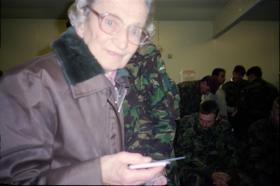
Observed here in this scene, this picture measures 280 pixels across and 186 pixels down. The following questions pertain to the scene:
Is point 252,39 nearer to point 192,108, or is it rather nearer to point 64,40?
point 192,108

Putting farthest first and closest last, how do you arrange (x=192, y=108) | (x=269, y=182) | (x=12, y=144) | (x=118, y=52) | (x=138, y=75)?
(x=192, y=108)
(x=269, y=182)
(x=138, y=75)
(x=118, y=52)
(x=12, y=144)

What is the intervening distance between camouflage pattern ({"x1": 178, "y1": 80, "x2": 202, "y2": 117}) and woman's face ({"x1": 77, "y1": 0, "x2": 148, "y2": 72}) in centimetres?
69

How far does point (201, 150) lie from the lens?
1.46 m

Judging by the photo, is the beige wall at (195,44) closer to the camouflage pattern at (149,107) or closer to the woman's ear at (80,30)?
the camouflage pattern at (149,107)

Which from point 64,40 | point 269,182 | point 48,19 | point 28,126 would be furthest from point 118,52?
point 48,19

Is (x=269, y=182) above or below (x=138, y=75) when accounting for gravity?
below

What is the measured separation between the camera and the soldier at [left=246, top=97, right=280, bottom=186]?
1.01 metres

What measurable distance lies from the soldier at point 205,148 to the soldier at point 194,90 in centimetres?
6

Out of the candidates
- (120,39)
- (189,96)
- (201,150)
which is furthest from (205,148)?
(120,39)

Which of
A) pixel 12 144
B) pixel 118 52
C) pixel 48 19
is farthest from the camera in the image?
pixel 48 19

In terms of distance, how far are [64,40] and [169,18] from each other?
93cm

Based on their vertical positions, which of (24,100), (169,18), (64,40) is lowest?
(24,100)

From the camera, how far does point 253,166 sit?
3.70ft

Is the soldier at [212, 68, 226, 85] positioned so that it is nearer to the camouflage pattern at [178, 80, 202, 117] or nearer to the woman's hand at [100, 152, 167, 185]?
the camouflage pattern at [178, 80, 202, 117]
